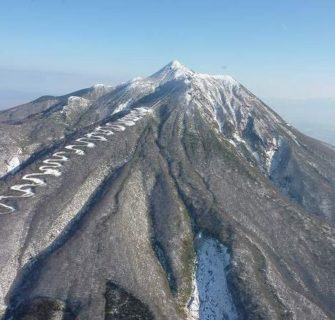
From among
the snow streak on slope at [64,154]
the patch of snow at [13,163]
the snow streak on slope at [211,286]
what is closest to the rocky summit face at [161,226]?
the snow streak on slope at [211,286]

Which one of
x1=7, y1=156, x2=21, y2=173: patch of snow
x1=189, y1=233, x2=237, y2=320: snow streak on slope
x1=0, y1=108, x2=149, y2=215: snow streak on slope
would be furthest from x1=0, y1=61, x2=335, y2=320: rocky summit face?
x1=7, y1=156, x2=21, y2=173: patch of snow

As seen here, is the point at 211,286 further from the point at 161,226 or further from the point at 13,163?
the point at 13,163

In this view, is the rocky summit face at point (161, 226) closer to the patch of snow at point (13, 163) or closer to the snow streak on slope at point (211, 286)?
the snow streak on slope at point (211, 286)

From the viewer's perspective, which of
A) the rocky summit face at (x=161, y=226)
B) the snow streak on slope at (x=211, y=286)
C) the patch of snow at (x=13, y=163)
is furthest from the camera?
the patch of snow at (x=13, y=163)

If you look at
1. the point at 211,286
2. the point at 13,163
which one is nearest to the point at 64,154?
the point at 13,163

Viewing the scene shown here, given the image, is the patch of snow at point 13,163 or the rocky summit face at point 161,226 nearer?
the rocky summit face at point 161,226

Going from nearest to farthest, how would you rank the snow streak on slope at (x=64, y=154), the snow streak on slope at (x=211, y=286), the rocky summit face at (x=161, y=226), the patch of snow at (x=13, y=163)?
the rocky summit face at (x=161, y=226), the snow streak on slope at (x=211, y=286), the snow streak on slope at (x=64, y=154), the patch of snow at (x=13, y=163)
